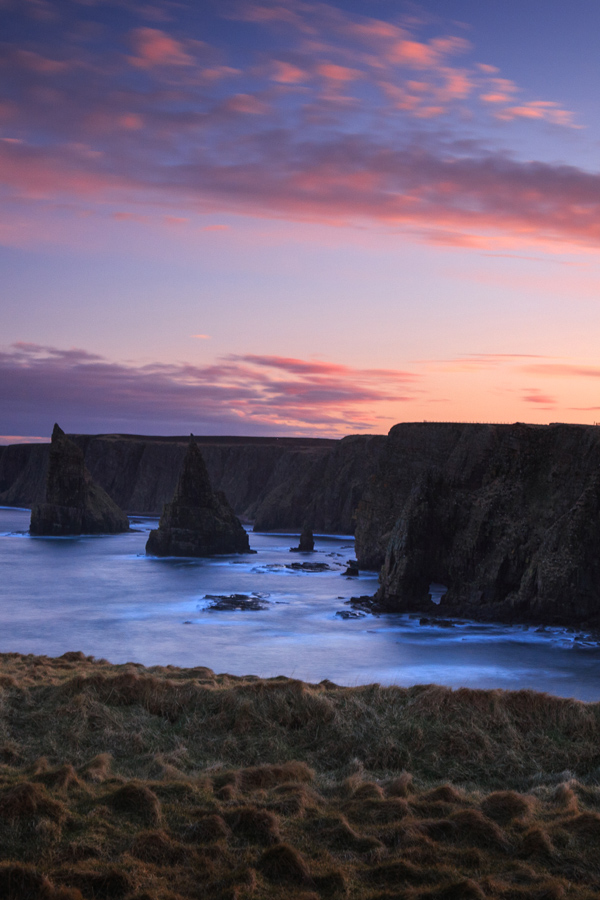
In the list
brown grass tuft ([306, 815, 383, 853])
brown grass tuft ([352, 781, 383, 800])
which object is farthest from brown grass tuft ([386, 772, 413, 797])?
brown grass tuft ([306, 815, 383, 853])

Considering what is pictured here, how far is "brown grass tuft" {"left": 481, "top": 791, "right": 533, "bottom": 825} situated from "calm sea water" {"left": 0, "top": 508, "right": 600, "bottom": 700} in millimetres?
22591

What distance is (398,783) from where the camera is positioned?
14312 mm

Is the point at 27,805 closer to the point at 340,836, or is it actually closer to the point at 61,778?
the point at 61,778

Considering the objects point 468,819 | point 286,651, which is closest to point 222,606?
point 286,651

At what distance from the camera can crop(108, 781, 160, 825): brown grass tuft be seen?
11.9 meters

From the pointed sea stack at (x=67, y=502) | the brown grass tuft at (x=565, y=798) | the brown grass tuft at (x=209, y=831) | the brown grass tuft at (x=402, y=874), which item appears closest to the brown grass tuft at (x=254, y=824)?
the brown grass tuft at (x=209, y=831)

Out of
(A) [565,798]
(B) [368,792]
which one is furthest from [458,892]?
(A) [565,798]

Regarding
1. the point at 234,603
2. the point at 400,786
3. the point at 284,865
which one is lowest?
the point at 234,603

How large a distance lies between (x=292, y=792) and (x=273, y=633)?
4270 cm

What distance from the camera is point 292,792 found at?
13508mm

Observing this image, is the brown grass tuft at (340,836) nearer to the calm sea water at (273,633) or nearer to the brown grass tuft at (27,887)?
the brown grass tuft at (27,887)

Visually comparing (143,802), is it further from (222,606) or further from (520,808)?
(222,606)

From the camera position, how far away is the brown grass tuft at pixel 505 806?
500 inches

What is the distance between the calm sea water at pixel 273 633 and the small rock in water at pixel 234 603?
78 cm
